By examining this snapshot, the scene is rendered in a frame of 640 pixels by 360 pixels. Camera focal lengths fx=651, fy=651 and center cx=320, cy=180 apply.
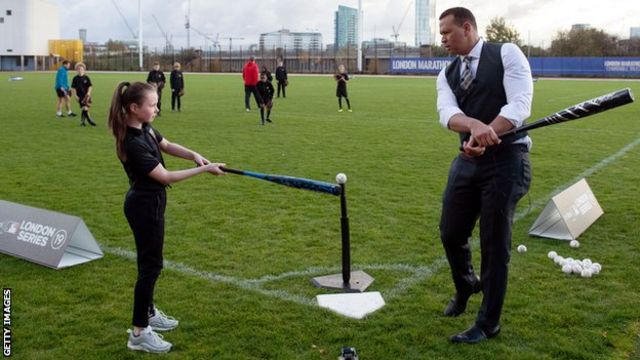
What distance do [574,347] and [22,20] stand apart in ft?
327

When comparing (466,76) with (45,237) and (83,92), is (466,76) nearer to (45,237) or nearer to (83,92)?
(45,237)

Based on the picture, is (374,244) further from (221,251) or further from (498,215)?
(498,215)

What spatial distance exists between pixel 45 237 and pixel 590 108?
16.0 feet

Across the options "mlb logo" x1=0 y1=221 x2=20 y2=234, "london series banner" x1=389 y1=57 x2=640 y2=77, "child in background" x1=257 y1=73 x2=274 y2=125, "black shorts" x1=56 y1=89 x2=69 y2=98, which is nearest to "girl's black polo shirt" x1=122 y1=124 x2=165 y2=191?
"mlb logo" x1=0 y1=221 x2=20 y2=234

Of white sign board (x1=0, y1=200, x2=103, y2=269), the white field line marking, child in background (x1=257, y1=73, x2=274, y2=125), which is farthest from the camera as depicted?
child in background (x1=257, y1=73, x2=274, y2=125)

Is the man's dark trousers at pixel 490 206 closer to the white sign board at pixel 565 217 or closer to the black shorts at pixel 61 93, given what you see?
the white sign board at pixel 565 217

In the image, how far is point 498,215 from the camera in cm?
429

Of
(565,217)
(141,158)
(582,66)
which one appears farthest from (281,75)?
(582,66)

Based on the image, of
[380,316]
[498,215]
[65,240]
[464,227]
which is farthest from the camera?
[65,240]

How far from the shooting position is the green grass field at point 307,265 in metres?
4.60

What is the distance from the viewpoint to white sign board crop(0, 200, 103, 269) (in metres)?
6.02

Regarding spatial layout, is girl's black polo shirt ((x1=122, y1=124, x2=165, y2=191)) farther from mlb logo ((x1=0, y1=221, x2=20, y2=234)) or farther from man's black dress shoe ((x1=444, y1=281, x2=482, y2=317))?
mlb logo ((x1=0, y1=221, x2=20, y2=234))

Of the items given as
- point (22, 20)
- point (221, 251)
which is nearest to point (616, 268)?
point (221, 251)

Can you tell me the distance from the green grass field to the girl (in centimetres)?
23
